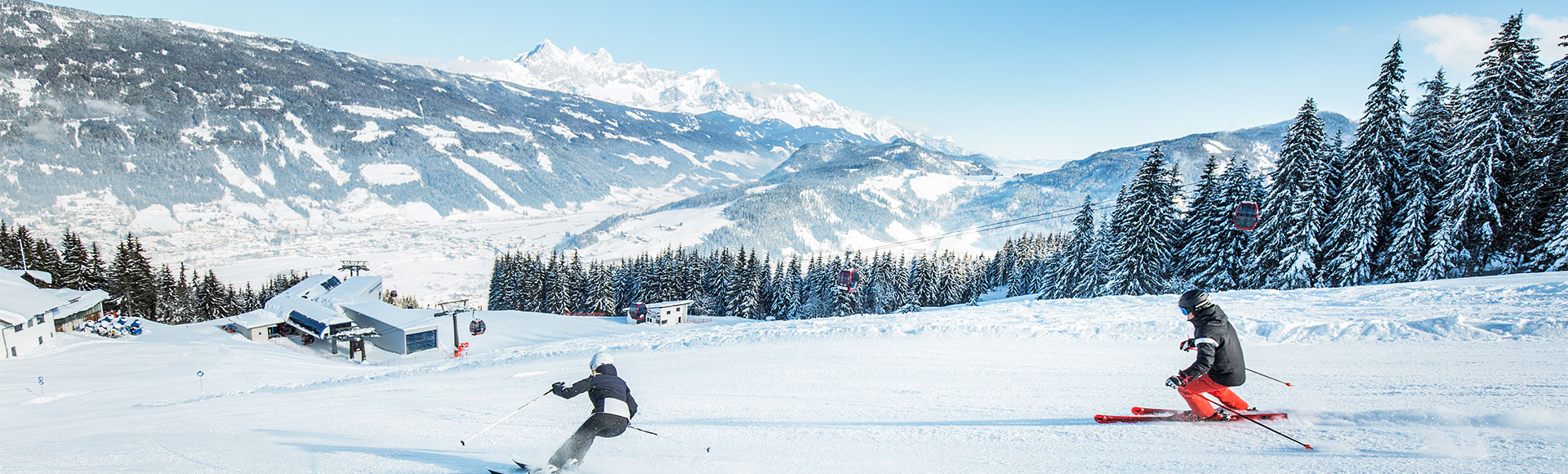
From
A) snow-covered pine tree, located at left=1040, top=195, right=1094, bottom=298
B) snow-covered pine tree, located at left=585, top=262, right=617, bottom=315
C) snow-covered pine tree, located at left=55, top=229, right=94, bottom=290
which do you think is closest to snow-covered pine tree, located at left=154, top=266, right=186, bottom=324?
snow-covered pine tree, located at left=55, top=229, right=94, bottom=290

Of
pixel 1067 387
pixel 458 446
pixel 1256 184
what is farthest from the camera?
pixel 1256 184

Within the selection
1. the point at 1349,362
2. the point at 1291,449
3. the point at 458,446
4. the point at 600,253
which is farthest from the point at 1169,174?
the point at 600,253

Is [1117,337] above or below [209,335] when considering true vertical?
above

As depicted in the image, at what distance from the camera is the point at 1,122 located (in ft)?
648

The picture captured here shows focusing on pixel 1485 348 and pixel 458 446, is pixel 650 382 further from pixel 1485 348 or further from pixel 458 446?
pixel 1485 348

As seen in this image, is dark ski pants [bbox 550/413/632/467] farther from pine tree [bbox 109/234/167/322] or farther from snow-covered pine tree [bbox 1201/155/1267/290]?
pine tree [bbox 109/234/167/322]

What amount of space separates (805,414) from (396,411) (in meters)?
6.72

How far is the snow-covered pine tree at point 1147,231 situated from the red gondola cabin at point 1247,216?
5.51 meters

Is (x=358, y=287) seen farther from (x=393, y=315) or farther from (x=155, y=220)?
(x=155, y=220)

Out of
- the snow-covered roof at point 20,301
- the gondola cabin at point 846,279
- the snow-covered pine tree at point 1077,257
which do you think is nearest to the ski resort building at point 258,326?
the snow-covered roof at point 20,301

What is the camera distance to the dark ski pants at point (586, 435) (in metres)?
5.37

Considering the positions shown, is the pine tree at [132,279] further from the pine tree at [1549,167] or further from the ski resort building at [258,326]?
the pine tree at [1549,167]

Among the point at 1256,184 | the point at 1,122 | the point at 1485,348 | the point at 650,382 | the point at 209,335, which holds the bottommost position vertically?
the point at 209,335

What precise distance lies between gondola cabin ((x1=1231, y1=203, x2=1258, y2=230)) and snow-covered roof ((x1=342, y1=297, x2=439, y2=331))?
49.2m
